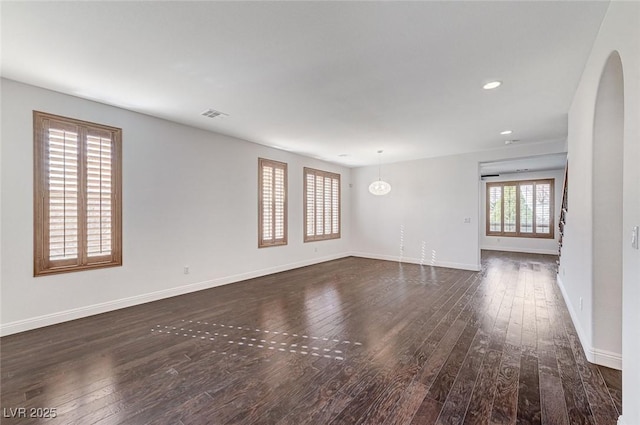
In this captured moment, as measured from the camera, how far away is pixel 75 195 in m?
3.49

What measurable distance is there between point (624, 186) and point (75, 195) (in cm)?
515

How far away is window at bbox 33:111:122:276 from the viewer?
10.7 ft

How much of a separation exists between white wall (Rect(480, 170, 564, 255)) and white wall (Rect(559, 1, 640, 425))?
22.3ft

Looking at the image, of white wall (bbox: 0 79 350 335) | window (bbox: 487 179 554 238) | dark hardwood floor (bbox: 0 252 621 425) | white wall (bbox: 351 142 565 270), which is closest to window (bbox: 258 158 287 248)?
white wall (bbox: 0 79 350 335)

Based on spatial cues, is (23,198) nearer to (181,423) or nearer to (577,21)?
(181,423)

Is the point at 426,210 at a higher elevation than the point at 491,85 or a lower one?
lower

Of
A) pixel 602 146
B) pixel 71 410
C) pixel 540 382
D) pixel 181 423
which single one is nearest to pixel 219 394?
pixel 181 423

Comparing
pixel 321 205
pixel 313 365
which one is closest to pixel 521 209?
pixel 321 205

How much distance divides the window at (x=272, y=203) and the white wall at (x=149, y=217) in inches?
6.2

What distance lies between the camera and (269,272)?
19.8 ft

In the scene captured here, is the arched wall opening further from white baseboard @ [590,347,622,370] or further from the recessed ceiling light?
the recessed ceiling light

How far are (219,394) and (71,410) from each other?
0.94 metres

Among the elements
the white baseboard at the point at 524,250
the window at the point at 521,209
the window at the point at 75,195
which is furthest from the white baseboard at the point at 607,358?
the window at the point at 521,209

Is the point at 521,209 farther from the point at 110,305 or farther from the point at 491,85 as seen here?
the point at 110,305
